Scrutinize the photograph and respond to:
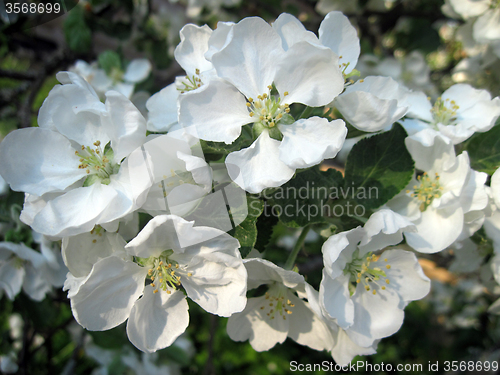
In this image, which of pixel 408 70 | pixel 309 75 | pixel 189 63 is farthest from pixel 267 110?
pixel 408 70

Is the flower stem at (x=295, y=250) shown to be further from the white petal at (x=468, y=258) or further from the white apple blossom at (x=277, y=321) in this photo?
the white petal at (x=468, y=258)

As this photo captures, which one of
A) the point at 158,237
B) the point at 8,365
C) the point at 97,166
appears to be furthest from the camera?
the point at 8,365

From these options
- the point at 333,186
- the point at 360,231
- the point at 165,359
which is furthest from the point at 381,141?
the point at 165,359

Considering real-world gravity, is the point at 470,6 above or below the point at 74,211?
above

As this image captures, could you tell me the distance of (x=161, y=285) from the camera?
978 mm

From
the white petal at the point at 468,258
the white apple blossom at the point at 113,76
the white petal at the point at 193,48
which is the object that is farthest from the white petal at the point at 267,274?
Answer: the white apple blossom at the point at 113,76

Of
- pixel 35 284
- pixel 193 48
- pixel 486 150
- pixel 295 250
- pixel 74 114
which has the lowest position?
pixel 35 284

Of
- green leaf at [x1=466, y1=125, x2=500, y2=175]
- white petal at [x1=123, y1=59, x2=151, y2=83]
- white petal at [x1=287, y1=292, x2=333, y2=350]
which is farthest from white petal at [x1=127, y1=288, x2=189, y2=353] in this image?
white petal at [x1=123, y1=59, x2=151, y2=83]

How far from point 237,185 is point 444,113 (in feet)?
2.95

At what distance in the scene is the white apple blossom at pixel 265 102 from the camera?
90cm

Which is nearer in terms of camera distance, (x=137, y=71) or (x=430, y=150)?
(x=430, y=150)

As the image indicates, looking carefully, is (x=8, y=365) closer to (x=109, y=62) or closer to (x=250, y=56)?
(x=109, y=62)

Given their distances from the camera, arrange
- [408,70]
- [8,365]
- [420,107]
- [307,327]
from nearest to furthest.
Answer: [307,327], [420,107], [8,365], [408,70]

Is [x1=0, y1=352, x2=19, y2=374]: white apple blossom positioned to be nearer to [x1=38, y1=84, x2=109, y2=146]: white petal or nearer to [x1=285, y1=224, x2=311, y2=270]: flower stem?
[x1=38, y1=84, x2=109, y2=146]: white petal
